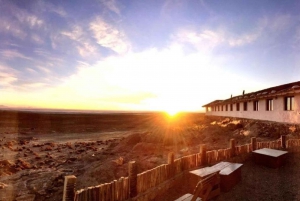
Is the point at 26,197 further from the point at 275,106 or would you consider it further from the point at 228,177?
the point at 275,106

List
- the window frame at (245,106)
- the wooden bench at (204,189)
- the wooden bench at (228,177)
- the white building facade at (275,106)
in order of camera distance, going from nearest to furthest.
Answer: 1. the wooden bench at (204,189)
2. the wooden bench at (228,177)
3. the white building facade at (275,106)
4. the window frame at (245,106)

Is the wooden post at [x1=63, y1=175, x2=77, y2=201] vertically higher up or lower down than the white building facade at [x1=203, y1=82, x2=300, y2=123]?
lower down

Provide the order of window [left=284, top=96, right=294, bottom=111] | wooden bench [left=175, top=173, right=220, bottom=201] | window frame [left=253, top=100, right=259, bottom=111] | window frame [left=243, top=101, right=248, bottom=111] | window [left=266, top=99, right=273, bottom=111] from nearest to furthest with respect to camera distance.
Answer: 1. wooden bench [left=175, top=173, right=220, bottom=201]
2. window [left=284, top=96, right=294, bottom=111]
3. window [left=266, top=99, right=273, bottom=111]
4. window frame [left=253, top=100, right=259, bottom=111]
5. window frame [left=243, top=101, right=248, bottom=111]

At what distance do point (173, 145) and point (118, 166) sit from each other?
29.2ft

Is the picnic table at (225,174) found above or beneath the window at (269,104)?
beneath

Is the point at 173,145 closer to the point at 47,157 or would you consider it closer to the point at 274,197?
the point at 47,157

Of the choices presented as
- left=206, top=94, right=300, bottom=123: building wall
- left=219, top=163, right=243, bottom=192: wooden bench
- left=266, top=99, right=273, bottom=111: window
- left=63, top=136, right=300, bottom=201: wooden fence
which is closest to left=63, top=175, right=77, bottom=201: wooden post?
left=63, top=136, right=300, bottom=201: wooden fence

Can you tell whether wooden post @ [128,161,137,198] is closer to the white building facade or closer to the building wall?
the white building facade

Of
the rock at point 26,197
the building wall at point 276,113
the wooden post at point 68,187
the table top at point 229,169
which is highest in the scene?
the building wall at point 276,113

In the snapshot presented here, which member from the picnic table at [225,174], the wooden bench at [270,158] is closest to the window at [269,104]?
the wooden bench at [270,158]

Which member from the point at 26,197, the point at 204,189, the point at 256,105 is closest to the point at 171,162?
the point at 204,189

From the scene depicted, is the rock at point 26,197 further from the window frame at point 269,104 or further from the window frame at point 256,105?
the window frame at point 256,105

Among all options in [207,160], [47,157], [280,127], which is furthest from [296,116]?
[47,157]

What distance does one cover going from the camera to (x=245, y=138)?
19.4 meters
